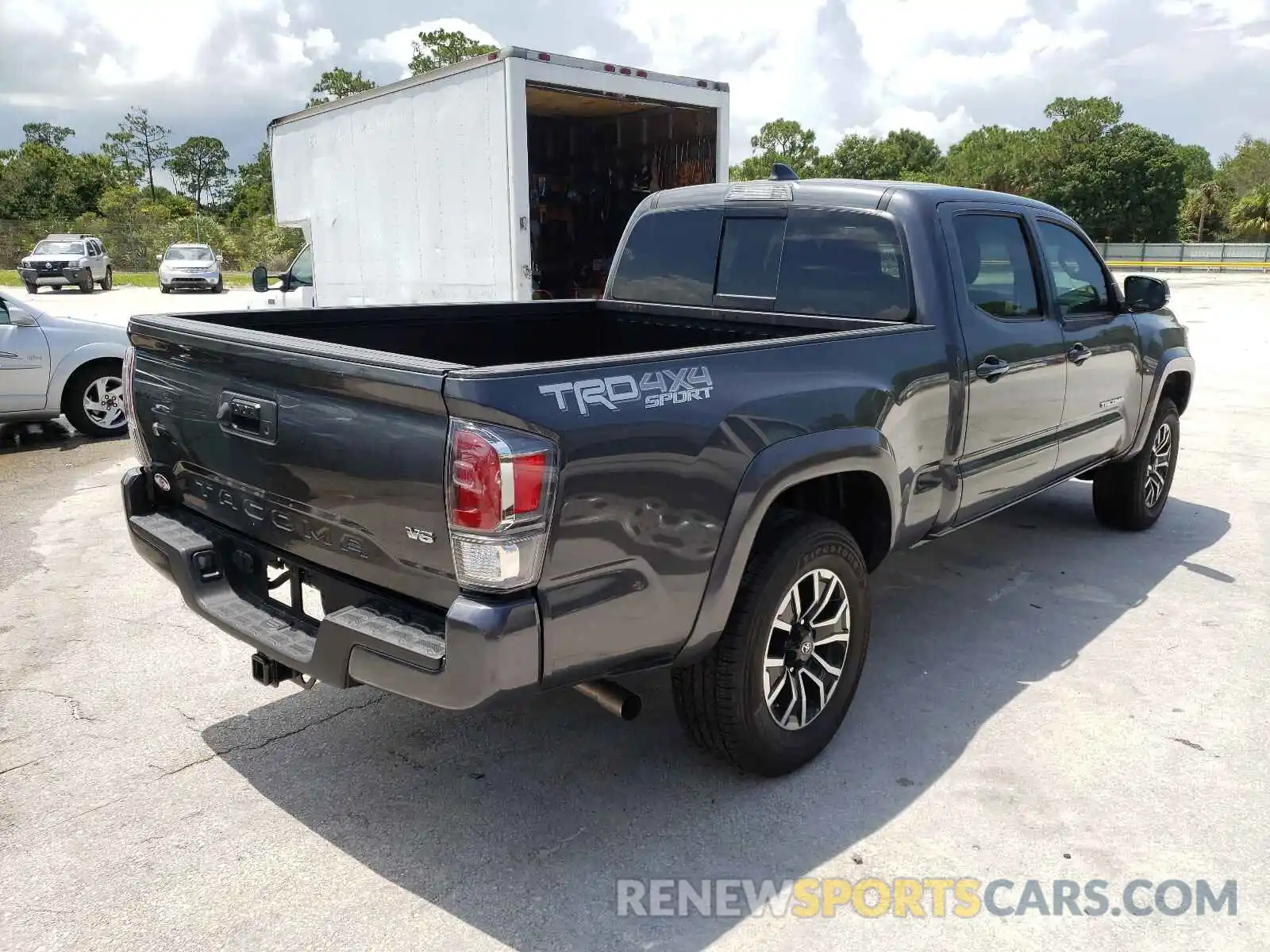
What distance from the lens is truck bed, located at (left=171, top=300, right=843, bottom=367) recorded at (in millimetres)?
3961

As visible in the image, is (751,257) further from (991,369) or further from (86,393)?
(86,393)

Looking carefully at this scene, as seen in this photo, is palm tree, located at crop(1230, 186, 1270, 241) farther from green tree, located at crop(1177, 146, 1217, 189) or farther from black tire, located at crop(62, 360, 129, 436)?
black tire, located at crop(62, 360, 129, 436)

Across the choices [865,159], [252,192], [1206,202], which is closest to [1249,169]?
[1206,202]

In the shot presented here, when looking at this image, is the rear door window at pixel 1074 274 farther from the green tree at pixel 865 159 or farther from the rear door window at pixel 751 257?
the green tree at pixel 865 159

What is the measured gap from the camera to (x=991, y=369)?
3969mm

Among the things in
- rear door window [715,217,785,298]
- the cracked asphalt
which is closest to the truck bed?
rear door window [715,217,785,298]

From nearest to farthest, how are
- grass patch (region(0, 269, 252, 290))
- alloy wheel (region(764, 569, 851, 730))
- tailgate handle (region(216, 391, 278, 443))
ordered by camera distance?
tailgate handle (region(216, 391, 278, 443)) < alloy wheel (region(764, 569, 851, 730)) < grass patch (region(0, 269, 252, 290))

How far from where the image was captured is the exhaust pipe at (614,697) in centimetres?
280

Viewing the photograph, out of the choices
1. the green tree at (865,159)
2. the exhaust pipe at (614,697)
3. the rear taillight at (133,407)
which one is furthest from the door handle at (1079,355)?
the green tree at (865,159)

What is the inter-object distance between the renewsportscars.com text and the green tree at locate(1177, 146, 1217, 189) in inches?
3489

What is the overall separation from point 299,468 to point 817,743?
193 cm

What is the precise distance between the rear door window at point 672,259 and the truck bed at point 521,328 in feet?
0.27

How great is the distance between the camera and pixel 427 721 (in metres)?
3.67

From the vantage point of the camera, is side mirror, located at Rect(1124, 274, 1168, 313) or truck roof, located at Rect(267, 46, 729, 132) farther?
truck roof, located at Rect(267, 46, 729, 132)
